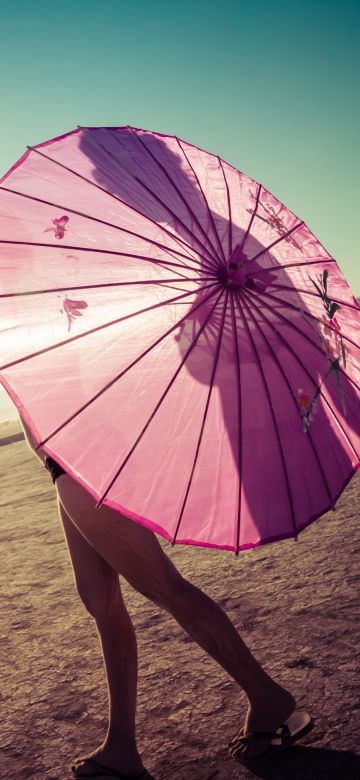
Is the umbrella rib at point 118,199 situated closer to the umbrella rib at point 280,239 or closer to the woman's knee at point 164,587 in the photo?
the umbrella rib at point 280,239

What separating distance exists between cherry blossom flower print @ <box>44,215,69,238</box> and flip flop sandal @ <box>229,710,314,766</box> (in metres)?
1.52

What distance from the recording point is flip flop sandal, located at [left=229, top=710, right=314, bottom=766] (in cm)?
205

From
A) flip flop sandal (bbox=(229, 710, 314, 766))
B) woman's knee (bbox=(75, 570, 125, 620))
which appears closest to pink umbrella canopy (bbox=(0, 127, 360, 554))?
woman's knee (bbox=(75, 570, 125, 620))

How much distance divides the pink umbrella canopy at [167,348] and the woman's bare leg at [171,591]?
0.16 meters

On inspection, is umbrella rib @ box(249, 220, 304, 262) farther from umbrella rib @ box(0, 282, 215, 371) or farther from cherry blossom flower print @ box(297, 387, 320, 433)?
cherry blossom flower print @ box(297, 387, 320, 433)

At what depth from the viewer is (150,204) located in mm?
2006

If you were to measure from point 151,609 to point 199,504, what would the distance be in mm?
1752

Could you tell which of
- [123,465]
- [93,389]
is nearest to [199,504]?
[123,465]

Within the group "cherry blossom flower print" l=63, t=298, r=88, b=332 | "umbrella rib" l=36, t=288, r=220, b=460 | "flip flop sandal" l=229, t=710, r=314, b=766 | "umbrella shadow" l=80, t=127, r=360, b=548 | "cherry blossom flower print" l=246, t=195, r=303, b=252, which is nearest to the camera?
"umbrella rib" l=36, t=288, r=220, b=460

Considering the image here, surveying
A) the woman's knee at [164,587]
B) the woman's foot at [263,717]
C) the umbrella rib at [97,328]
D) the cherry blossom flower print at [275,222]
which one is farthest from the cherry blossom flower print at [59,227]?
the woman's foot at [263,717]

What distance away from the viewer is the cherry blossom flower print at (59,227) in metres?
1.90

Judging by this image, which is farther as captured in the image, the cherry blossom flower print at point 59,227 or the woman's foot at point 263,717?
the woman's foot at point 263,717

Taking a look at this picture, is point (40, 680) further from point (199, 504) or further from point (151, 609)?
point (199, 504)

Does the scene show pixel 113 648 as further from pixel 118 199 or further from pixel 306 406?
pixel 118 199
